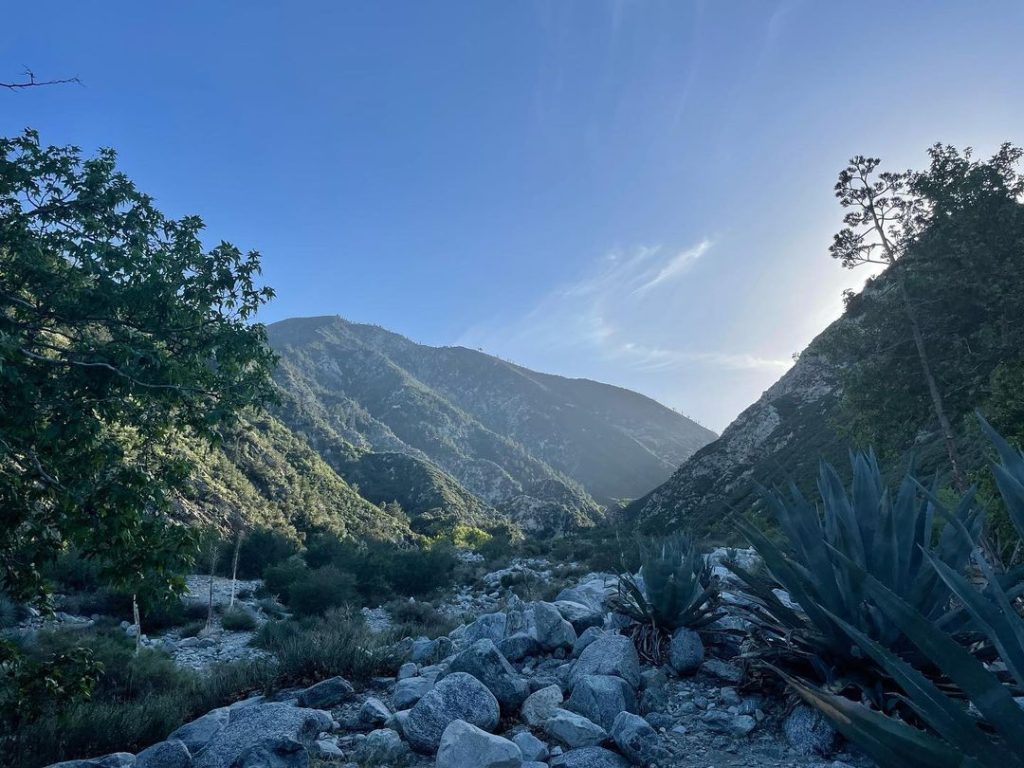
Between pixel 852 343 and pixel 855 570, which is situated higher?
pixel 852 343

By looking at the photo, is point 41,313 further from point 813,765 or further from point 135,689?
point 813,765

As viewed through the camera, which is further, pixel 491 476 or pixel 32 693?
pixel 491 476

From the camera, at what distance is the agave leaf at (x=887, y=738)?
4.25 feet

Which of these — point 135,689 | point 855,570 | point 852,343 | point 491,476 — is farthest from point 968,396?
point 491,476

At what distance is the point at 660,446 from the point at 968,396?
5233 inches

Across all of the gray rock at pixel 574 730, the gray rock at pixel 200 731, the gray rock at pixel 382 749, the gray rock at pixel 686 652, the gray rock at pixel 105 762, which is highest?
the gray rock at pixel 686 652

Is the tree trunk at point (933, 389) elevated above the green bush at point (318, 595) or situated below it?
above

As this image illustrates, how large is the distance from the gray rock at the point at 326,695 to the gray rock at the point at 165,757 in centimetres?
117

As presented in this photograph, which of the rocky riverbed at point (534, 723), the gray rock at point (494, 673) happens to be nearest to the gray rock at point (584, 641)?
the rocky riverbed at point (534, 723)

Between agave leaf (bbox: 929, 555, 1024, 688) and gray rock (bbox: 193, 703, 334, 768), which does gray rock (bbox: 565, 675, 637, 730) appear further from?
agave leaf (bbox: 929, 555, 1024, 688)

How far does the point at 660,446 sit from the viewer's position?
458 feet

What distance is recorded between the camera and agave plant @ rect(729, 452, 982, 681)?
3.54 metres

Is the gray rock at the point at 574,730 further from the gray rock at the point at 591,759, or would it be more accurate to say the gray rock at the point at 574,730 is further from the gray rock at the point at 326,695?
the gray rock at the point at 326,695

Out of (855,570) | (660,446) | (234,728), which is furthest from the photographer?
(660,446)
